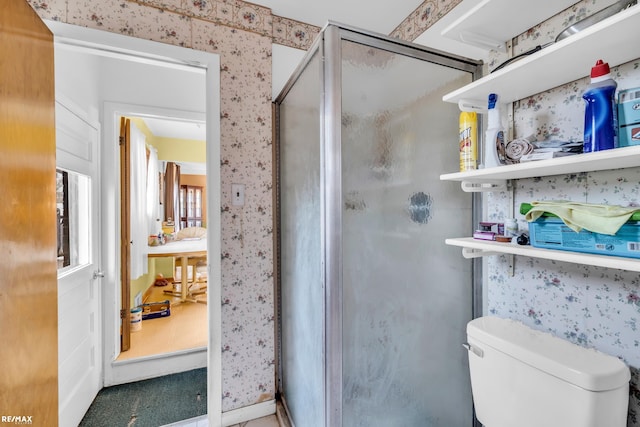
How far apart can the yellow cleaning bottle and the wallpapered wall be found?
0.22m

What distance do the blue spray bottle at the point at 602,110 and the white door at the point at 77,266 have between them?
6.93 feet

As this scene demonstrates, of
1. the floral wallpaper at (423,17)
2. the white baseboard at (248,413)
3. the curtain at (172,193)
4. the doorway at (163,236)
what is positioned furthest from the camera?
the curtain at (172,193)

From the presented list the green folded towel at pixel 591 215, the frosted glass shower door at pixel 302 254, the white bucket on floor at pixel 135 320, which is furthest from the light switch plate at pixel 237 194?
the white bucket on floor at pixel 135 320

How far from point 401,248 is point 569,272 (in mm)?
549

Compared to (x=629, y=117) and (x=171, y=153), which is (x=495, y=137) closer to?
(x=629, y=117)

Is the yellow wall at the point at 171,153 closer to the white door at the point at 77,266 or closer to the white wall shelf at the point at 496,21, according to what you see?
the white door at the point at 77,266

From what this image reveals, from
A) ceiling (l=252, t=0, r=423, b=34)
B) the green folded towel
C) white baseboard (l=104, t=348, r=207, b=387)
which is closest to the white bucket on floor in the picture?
white baseboard (l=104, t=348, r=207, b=387)

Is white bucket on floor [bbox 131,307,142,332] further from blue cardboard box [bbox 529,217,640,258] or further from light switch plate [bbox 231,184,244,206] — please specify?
blue cardboard box [bbox 529,217,640,258]

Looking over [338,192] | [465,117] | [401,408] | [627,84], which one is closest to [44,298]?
[338,192]

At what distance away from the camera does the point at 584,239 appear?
0.75 m

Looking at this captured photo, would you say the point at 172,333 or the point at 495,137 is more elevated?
the point at 495,137

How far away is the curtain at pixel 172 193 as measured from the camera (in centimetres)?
449

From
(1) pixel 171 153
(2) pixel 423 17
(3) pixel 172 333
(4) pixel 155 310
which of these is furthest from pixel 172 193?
(2) pixel 423 17

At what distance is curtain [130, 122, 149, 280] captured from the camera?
7.73 ft
